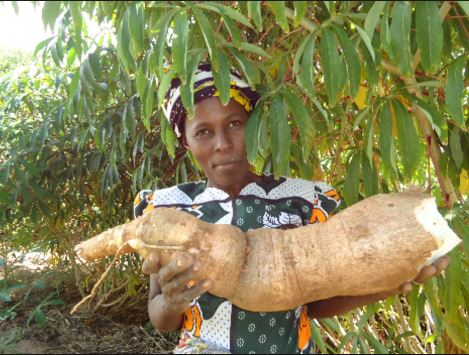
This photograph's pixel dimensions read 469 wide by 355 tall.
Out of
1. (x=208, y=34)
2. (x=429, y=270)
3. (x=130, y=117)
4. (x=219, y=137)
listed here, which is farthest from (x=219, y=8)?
(x=130, y=117)

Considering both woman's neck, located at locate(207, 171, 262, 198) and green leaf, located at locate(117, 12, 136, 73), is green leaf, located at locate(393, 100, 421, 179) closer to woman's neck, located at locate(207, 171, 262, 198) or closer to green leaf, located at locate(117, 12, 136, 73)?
woman's neck, located at locate(207, 171, 262, 198)

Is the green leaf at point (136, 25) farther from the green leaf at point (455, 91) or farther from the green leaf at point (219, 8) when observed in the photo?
the green leaf at point (455, 91)

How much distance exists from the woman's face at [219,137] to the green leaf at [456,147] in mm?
593

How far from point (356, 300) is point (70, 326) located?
186 cm

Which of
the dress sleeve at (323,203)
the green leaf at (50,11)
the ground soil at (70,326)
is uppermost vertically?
the green leaf at (50,11)

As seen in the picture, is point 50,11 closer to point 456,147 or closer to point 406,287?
point 406,287

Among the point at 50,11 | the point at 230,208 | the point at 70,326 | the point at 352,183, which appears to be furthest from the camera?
the point at 70,326

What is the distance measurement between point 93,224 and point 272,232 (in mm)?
1798

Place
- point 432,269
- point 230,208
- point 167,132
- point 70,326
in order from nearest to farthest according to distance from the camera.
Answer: point 432,269 < point 230,208 < point 167,132 < point 70,326

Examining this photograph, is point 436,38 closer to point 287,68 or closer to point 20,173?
point 287,68

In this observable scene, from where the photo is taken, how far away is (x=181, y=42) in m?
0.93

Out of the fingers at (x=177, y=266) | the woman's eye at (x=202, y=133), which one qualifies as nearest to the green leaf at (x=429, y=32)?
the woman's eye at (x=202, y=133)

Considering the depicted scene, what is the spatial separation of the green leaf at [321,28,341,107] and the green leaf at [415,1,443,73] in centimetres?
17

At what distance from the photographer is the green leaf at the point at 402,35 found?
2.83 ft
